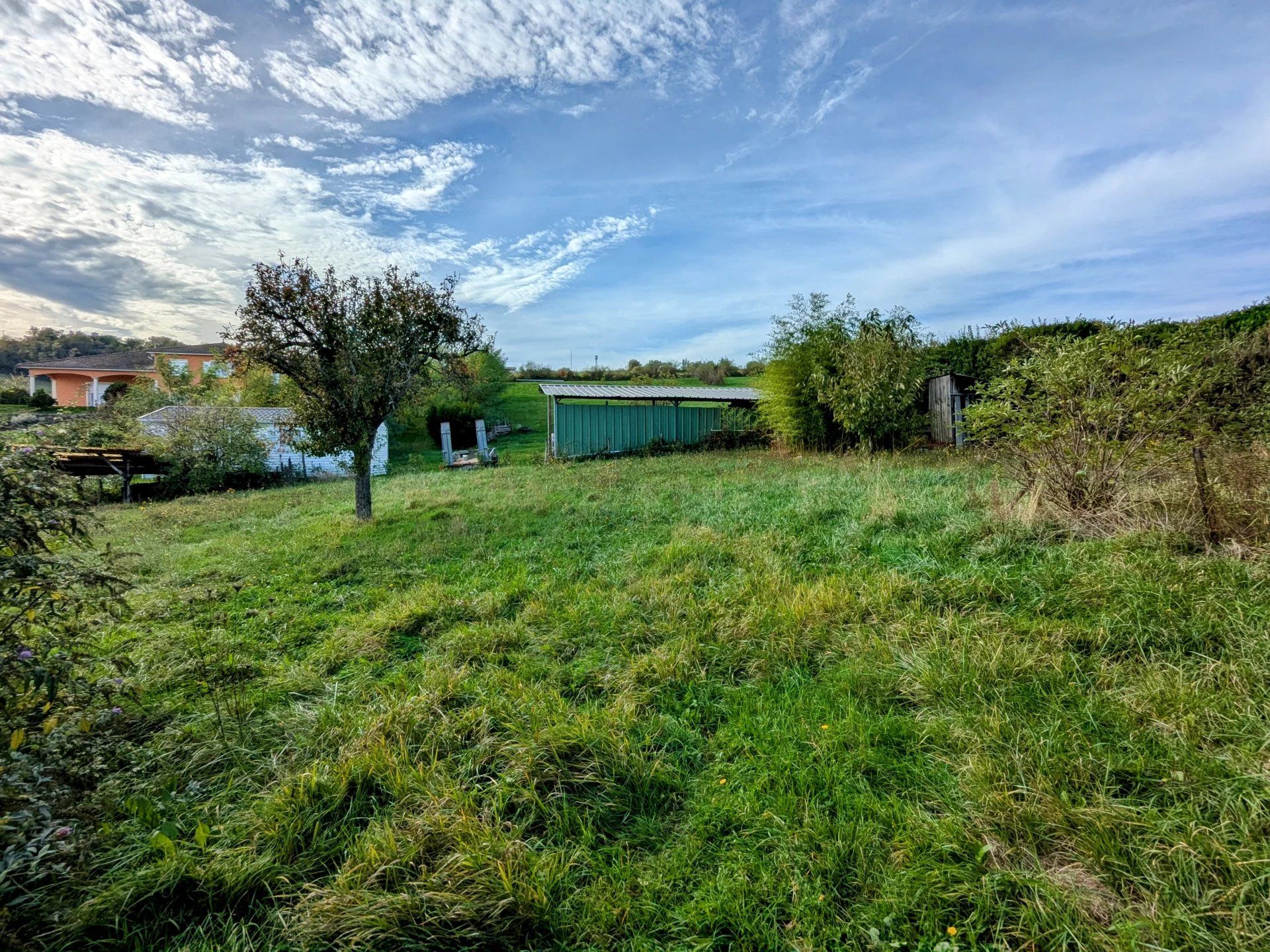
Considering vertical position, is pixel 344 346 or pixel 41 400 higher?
pixel 41 400

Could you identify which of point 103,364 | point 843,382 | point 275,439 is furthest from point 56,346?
point 843,382

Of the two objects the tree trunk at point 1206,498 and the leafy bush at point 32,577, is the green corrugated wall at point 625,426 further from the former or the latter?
the leafy bush at point 32,577

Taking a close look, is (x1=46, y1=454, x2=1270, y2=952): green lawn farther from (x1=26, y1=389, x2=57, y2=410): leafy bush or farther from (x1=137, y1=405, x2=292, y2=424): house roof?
(x1=26, y1=389, x2=57, y2=410): leafy bush

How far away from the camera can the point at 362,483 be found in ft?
27.6

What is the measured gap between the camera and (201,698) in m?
3.27

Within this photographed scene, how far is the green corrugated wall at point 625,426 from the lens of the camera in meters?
16.6

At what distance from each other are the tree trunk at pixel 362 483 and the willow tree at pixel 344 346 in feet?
0.05

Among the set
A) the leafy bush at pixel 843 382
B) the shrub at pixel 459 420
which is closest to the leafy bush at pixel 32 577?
the leafy bush at pixel 843 382

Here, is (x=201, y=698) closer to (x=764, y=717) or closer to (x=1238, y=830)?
(x=764, y=717)

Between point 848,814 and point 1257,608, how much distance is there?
278 centimetres

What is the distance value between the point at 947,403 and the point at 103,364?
→ 46690mm

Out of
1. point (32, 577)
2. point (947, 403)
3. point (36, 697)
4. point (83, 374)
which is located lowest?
point (36, 697)

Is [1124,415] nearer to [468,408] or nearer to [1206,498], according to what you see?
[1206,498]

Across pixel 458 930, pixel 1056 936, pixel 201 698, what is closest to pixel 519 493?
pixel 201 698
